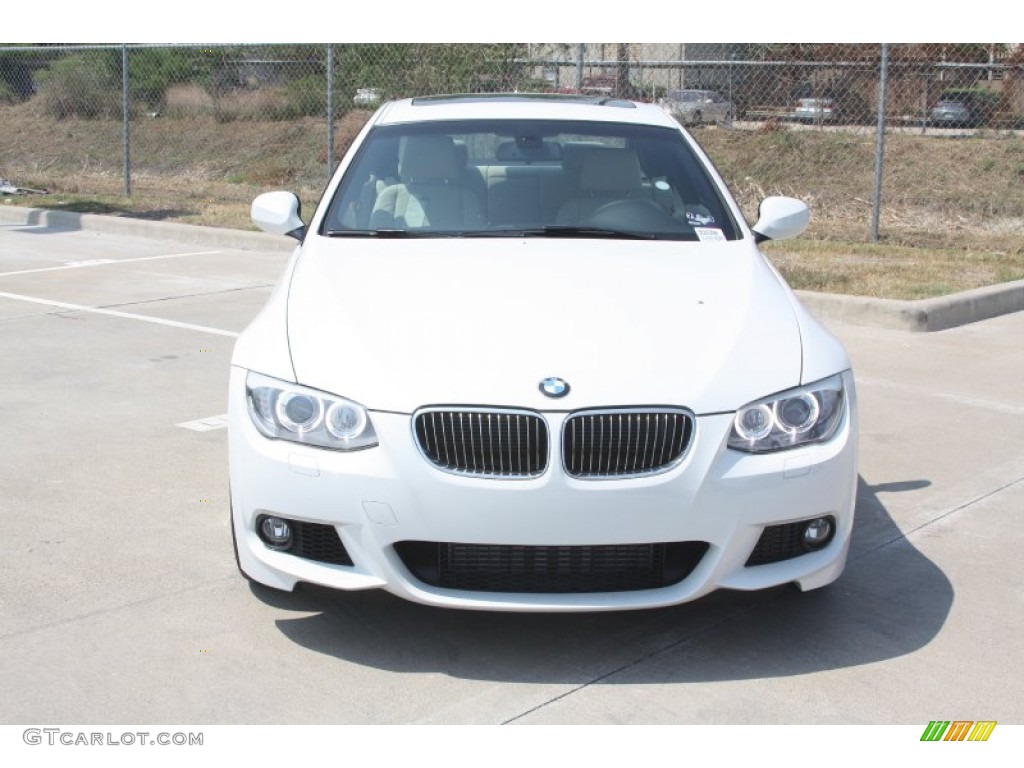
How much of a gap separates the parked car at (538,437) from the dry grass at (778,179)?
6.12m

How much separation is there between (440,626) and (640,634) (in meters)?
0.61

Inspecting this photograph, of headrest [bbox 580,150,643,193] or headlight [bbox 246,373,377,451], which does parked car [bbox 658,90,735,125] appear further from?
headlight [bbox 246,373,377,451]

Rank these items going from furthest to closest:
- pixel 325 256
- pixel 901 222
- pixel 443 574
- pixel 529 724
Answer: pixel 901 222
pixel 325 256
pixel 443 574
pixel 529 724

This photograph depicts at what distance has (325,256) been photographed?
4.75m

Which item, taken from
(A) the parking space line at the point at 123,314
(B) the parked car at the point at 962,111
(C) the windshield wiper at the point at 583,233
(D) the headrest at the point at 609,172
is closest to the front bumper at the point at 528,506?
(C) the windshield wiper at the point at 583,233

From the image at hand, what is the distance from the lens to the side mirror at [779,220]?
18.0ft

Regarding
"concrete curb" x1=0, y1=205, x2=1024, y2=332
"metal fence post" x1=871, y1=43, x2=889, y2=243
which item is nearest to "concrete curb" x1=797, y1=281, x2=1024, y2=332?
"concrete curb" x1=0, y1=205, x2=1024, y2=332

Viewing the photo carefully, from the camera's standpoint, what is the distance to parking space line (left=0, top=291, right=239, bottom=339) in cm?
893

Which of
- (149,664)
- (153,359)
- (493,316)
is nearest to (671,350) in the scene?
(493,316)

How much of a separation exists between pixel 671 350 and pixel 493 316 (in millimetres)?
546

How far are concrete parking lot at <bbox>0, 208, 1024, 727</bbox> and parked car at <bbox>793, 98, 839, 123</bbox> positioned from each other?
44.9 feet

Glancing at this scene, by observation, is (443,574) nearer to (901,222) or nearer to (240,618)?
(240,618)

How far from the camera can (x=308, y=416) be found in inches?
151
